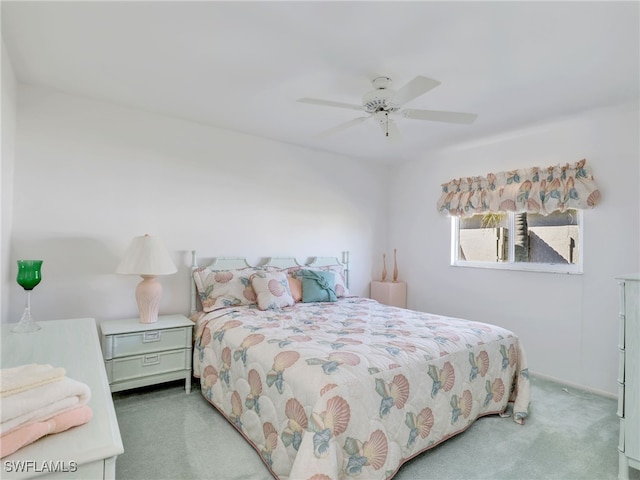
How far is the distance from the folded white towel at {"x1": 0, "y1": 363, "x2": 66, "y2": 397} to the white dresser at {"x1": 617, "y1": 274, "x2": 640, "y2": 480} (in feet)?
8.61

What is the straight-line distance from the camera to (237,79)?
252cm

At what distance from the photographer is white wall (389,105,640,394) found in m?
2.92

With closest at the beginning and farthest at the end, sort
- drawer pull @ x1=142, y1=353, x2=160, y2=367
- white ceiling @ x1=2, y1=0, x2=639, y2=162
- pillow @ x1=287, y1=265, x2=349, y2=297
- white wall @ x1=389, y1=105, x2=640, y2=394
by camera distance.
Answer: white ceiling @ x1=2, y1=0, x2=639, y2=162
drawer pull @ x1=142, y1=353, x2=160, y2=367
white wall @ x1=389, y1=105, x2=640, y2=394
pillow @ x1=287, y1=265, x2=349, y2=297

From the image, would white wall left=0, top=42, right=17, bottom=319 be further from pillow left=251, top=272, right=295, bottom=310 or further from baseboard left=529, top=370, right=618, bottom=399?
baseboard left=529, top=370, right=618, bottom=399

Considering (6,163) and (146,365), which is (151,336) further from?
(6,163)

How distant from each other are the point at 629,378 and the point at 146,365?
314cm

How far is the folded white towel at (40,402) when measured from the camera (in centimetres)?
80

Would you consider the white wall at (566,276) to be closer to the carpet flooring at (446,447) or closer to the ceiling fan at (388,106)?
the carpet flooring at (446,447)

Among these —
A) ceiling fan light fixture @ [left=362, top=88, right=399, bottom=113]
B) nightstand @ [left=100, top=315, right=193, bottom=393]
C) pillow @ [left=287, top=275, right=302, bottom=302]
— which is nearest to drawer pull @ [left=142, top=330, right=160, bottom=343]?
nightstand @ [left=100, top=315, right=193, bottom=393]

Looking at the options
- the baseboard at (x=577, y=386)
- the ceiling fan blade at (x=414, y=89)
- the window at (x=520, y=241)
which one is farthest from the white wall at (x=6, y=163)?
the baseboard at (x=577, y=386)

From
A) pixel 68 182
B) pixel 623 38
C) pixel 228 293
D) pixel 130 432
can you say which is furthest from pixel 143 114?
pixel 623 38

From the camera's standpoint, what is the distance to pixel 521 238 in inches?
145

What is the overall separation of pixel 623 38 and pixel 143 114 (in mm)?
3540

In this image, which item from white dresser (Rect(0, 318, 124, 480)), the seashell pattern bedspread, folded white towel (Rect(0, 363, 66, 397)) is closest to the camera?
white dresser (Rect(0, 318, 124, 480))
